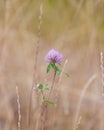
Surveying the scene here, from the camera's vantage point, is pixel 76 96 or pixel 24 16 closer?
pixel 76 96

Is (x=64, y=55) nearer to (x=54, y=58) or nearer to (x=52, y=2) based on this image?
(x=52, y=2)

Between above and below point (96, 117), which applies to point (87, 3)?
above

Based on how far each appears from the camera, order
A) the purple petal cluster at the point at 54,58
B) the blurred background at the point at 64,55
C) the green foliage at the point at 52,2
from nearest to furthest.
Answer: the purple petal cluster at the point at 54,58 → the blurred background at the point at 64,55 → the green foliage at the point at 52,2

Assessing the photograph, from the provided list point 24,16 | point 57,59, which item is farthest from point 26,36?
point 57,59

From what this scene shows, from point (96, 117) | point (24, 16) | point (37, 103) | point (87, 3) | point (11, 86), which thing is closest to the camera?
point (37, 103)

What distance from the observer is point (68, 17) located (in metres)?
3.50

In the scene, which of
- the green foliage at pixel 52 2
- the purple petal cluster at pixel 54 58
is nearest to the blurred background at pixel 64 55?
the green foliage at pixel 52 2

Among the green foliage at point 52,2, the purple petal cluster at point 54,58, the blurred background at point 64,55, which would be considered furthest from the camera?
the green foliage at point 52,2

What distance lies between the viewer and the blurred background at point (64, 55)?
2334mm

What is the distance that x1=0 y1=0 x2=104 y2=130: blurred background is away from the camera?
2.33 metres

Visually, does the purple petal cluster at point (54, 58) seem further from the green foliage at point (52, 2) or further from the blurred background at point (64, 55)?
the green foliage at point (52, 2)

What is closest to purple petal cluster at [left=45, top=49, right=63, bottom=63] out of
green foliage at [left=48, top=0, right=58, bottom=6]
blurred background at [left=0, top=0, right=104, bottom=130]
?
blurred background at [left=0, top=0, right=104, bottom=130]

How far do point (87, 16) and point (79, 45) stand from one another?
0.28 m

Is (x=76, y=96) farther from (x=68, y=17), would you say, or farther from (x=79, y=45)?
(x=68, y=17)
